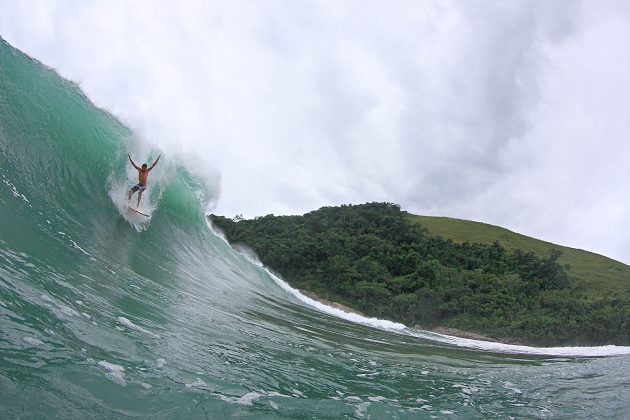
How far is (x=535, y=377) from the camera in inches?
355

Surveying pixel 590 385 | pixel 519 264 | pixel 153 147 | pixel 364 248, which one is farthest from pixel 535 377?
pixel 519 264

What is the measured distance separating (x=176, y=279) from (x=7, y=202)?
4361 millimetres

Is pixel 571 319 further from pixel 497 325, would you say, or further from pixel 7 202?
pixel 7 202

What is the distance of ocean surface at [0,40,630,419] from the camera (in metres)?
4.16

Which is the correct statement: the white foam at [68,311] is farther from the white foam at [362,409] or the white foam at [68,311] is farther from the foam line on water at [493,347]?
the foam line on water at [493,347]

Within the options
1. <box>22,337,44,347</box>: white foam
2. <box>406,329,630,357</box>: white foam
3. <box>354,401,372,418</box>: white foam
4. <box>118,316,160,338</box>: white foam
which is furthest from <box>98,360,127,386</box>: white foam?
<box>406,329,630,357</box>: white foam

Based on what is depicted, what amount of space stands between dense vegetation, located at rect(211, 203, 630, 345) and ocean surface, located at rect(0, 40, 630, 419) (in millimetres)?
26055

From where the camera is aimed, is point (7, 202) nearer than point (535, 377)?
Yes

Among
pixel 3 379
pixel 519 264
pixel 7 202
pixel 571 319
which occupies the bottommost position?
pixel 3 379

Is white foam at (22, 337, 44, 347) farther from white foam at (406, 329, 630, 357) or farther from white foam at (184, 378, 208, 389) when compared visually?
white foam at (406, 329, 630, 357)

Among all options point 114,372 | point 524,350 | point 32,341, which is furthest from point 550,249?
point 32,341

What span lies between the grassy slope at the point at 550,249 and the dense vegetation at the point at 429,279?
11.7m

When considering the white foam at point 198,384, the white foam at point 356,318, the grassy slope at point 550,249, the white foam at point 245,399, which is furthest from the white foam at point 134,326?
the grassy slope at point 550,249

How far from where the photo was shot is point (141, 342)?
18.3ft
